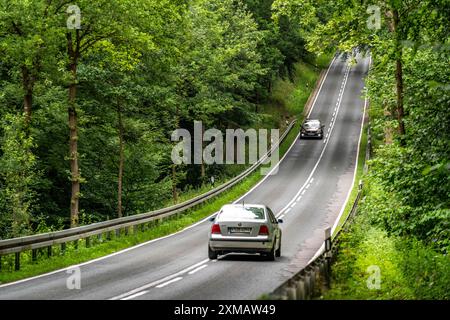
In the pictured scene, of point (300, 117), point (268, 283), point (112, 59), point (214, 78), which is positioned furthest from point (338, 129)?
point (268, 283)

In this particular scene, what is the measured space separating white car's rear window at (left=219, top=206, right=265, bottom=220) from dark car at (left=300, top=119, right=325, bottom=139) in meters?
42.2

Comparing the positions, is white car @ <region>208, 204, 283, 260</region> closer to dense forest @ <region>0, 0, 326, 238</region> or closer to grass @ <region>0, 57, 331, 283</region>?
grass @ <region>0, 57, 331, 283</region>

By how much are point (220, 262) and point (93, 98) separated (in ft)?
49.3

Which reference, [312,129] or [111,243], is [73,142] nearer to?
[111,243]

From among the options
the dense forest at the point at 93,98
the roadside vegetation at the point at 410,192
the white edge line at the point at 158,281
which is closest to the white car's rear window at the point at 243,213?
the white edge line at the point at 158,281

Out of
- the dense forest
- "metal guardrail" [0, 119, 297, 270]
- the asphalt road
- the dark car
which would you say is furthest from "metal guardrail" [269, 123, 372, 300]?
the dark car

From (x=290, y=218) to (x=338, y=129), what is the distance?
35366 millimetres

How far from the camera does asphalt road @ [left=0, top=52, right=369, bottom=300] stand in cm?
1291

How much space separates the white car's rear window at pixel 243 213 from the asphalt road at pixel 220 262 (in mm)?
1236

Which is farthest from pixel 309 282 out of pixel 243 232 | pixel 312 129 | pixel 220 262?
pixel 312 129

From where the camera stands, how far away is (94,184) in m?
33.7

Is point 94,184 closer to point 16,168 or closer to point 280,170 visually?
point 16,168

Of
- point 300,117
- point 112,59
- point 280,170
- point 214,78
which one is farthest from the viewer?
point 300,117

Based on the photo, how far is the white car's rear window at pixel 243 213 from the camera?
58.2 feet
